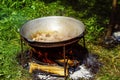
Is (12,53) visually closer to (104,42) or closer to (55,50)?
(55,50)

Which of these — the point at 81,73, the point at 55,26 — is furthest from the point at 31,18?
the point at 81,73

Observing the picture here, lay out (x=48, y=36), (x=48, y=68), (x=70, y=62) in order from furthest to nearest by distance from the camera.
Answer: (x=48, y=36) → (x=70, y=62) → (x=48, y=68)

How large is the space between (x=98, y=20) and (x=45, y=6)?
1.93 meters

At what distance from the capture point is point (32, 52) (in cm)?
611

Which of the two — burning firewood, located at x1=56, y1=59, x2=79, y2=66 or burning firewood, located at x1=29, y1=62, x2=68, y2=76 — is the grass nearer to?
burning firewood, located at x1=29, y1=62, x2=68, y2=76

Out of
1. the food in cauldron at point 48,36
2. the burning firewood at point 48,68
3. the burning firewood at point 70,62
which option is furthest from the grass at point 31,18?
the food in cauldron at point 48,36

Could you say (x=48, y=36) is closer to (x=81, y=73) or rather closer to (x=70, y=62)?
A: (x=70, y=62)

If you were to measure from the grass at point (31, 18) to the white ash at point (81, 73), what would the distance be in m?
0.20

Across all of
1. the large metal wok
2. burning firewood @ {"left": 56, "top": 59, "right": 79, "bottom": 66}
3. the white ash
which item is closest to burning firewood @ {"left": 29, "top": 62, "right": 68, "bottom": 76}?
burning firewood @ {"left": 56, "top": 59, "right": 79, "bottom": 66}

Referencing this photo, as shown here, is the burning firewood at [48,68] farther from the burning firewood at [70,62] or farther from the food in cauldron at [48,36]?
the food in cauldron at [48,36]

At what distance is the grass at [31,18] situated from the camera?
5.97m

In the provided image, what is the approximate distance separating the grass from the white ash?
0.65 feet

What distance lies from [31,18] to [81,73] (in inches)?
116

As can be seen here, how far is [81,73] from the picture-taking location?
579 cm
